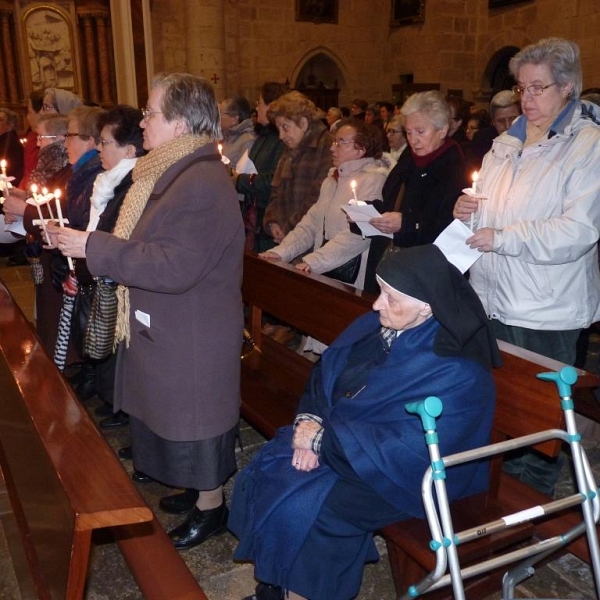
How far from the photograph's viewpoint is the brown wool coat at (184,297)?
2.32 meters

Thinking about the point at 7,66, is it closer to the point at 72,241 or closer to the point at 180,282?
the point at 72,241

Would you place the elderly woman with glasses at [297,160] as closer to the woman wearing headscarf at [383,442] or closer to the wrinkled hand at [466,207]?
the wrinkled hand at [466,207]

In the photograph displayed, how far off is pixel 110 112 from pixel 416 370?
2016 mm

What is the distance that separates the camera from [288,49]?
1492 cm

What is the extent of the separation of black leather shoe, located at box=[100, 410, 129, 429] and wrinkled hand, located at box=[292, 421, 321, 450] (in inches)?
73.8

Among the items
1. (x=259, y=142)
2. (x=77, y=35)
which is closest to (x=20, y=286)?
(x=259, y=142)

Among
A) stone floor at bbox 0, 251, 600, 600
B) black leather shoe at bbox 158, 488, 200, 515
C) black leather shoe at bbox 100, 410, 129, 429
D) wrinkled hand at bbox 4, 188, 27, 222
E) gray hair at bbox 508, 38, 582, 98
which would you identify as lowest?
stone floor at bbox 0, 251, 600, 600

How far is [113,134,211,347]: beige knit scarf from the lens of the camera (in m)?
2.41

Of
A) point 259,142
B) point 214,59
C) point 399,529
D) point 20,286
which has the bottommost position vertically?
point 20,286

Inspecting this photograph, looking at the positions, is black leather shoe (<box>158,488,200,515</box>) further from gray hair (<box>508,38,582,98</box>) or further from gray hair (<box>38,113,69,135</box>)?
gray hair (<box>38,113,69,135</box>)

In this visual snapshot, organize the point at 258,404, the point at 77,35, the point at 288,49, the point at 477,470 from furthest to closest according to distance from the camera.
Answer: the point at 288,49 → the point at 77,35 → the point at 258,404 → the point at 477,470

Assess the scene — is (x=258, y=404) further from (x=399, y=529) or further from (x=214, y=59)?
(x=214, y=59)

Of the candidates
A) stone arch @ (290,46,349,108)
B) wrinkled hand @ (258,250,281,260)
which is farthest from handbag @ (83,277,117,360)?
stone arch @ (290,46,349,108)

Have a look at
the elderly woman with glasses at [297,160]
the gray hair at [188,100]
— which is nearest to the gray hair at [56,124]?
the elderly woman with glasses at [297,160]
